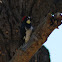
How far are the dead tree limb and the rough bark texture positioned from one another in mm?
464

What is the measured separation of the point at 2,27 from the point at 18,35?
0.85 ft

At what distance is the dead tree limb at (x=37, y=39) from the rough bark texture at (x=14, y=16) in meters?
0.46

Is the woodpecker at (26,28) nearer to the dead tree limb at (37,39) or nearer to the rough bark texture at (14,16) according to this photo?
the rough bark texture at (14,16)

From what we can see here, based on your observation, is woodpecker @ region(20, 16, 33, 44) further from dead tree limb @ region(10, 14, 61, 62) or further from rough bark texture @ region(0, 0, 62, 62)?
dead tree limb @ region(10, 14, 61, 62)

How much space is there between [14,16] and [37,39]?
2.55 ft

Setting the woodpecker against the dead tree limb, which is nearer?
the dead tree limb

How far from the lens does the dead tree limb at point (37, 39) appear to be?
4.44 feet

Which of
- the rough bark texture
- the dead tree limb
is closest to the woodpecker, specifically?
the rough bark texture

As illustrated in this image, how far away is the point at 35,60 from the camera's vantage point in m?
2.16

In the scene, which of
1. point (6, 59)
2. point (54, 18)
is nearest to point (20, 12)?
point (6, 59)

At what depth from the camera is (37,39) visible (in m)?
1.45

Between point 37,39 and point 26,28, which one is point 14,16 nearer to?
point 26,28

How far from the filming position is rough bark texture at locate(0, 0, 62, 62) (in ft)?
6.48

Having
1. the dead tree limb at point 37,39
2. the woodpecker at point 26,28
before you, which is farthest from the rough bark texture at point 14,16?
the dead tree limb at point 37,39
